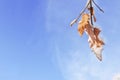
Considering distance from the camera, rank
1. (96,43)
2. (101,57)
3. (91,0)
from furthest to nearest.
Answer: (91,0)
(96,43)
(101,57)

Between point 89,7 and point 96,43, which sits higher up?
point 89,7

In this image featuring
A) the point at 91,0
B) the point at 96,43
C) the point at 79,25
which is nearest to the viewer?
the point at 96,43

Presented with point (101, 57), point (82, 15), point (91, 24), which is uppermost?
point (82, 15)

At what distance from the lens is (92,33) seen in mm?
4035

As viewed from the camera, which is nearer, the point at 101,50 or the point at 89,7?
the point at 101,50

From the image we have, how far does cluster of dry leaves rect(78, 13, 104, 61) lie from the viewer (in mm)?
3878

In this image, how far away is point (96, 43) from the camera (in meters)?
3.96

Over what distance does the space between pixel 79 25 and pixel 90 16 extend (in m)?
0.22

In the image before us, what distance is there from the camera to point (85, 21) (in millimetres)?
4195

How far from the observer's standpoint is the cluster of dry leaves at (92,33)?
3878mm

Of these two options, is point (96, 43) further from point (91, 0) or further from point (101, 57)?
point (91, 0)

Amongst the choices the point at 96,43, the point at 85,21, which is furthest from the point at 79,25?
the point at 96,43

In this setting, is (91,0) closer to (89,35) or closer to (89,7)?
(89,7)

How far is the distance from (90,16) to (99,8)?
0.57 feet
